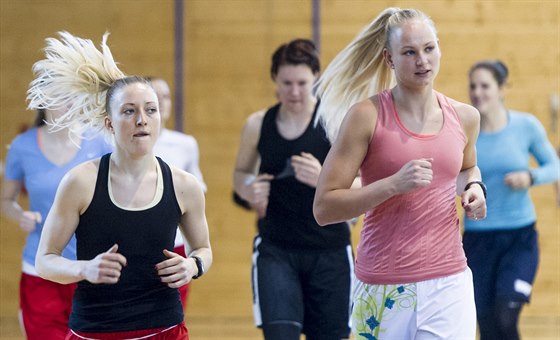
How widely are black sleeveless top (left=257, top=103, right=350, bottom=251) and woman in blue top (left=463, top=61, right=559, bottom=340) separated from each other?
104 cm

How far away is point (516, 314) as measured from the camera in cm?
492

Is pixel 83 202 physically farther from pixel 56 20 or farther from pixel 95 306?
pixel 56 20

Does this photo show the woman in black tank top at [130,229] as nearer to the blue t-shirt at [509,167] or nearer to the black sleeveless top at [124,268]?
the black sleeveless top at [124,268]

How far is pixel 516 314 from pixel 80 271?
8.48 feet

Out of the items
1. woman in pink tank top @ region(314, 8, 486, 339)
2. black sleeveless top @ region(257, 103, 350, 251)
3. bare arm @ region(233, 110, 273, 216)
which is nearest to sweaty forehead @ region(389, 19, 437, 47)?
woman in pink tank top @ region(314, 8, 486, 339)

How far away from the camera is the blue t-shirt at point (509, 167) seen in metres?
5.19

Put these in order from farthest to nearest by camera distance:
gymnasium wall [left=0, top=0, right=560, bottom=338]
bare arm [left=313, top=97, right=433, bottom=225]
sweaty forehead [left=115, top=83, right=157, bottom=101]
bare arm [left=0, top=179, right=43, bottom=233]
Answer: gymnasium wall [left=0, top=0, right=560, bottom=338] → bare arm [left=0, top=179, right=43, bottom=233] → sweaty forehead [left=115, top=83, right=157, bottom=101] → bare arm [left=313, top=97, right=433, bottom=225]

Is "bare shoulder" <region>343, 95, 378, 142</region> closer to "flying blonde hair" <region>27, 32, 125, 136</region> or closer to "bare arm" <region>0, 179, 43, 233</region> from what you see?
"flying blonde hair" <region>27, 32, 125, 136</region>

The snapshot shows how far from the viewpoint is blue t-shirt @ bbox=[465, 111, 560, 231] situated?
17.0 feet

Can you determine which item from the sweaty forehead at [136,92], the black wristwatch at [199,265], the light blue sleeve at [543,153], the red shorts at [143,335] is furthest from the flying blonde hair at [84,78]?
the light blue sleeve at [543,153]

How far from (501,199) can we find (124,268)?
2591 millimetres

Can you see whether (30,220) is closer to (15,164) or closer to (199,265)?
(15,164)

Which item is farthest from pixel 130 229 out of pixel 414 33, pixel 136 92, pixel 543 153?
pixel 543 153

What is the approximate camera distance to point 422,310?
10.2 feet
